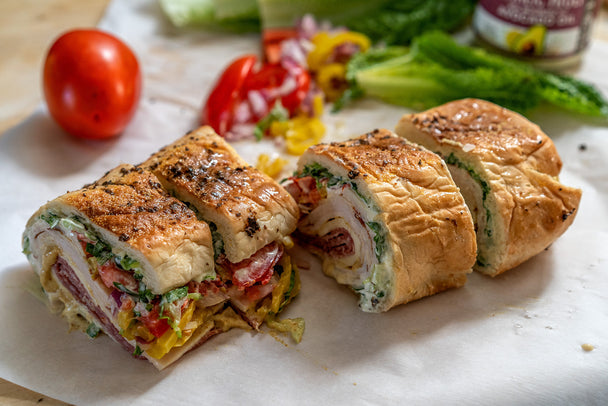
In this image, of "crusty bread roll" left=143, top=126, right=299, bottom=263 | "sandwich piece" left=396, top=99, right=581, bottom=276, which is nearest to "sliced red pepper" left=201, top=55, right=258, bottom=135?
"crusty bread roll" left=143, top=126, right=299, bottom=263

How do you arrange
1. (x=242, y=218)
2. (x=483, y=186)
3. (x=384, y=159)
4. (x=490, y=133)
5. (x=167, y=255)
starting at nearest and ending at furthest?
(x=167, y=255) → (x=242, y=218) → (x=384, y=159) → (x=483, y=186) → (x=490, y=133)

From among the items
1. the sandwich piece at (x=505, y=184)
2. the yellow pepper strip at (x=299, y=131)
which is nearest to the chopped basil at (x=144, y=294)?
the sandwich piece at (x=505, y=184)

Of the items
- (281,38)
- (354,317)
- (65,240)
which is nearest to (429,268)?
(354,317)

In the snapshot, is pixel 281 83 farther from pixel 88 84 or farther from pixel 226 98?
pixel 88 84

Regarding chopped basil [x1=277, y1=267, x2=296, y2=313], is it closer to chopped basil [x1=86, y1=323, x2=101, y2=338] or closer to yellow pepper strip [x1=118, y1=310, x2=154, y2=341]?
yellow pepper strip [x1=118, y1=310, x2=154, y2=341]

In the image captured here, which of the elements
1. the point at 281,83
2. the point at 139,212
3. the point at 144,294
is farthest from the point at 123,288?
the point at 281,83
